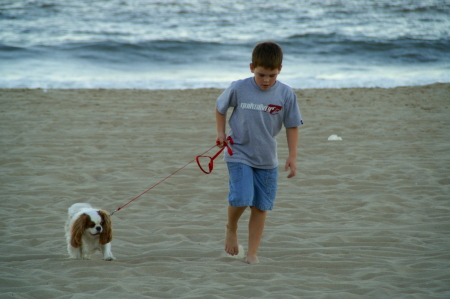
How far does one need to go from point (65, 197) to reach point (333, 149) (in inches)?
152

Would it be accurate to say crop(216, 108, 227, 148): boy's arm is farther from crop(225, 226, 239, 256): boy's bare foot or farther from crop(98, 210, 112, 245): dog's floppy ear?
crop(98, 210, 112, 245): dog's floppy ear

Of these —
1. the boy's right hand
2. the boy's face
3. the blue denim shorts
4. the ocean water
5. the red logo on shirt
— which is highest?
the boy's face

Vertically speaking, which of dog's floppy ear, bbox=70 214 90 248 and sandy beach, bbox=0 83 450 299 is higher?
dog's floppy ear, bbox=70 214 90 248

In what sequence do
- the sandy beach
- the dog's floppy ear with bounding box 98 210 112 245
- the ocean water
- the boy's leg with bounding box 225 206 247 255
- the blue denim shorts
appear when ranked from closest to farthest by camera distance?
the sandy beach < the blue denim shorts < the dog's floppy ear with bounding box 98 210 112 245 < the boy's leg with bounding box 225 206 247 255 < the ocean water

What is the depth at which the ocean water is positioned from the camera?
15.2 metres

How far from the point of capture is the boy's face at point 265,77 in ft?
10.4

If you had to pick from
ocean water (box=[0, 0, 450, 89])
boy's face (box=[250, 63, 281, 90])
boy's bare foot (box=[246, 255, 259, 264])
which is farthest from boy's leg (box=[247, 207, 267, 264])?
ocean water (box=[0, 0, 450, 89])

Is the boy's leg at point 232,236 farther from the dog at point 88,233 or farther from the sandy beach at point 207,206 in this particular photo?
the dog at point 88,233

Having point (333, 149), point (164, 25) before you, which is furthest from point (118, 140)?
point (164, 25)

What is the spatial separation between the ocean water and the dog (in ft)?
33.9

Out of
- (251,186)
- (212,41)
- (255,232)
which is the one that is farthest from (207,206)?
(212,41)

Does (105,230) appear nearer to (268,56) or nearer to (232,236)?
(232,236)

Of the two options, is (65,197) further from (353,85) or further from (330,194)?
(353,85)

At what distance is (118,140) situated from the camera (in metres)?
7.31
